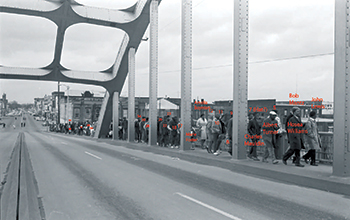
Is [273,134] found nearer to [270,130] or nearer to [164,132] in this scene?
[270,130]

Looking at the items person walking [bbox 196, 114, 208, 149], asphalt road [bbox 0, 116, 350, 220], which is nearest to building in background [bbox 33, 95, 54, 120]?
person walking [bbox 196, 114, 208, 149]

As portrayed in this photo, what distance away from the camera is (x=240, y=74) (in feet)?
38.4

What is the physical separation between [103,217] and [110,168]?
584cm

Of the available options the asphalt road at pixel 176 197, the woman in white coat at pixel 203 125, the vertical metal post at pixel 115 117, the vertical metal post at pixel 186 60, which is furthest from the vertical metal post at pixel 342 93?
the vertical metal post at pixel 115 117

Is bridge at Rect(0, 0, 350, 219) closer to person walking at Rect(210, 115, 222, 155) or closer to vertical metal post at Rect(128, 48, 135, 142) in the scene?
person walking at Rect(210, 115, 222, 155)

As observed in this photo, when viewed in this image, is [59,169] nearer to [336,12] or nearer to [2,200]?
[2,200]

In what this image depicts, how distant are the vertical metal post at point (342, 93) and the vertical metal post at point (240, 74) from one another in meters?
3.69

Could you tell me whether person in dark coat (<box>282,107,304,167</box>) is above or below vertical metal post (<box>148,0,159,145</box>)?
below

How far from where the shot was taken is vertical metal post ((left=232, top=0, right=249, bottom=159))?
11.7 metres

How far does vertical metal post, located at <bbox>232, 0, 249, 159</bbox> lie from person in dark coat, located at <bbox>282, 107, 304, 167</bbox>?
1571 millimetres

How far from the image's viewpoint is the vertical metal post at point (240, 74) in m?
11.7

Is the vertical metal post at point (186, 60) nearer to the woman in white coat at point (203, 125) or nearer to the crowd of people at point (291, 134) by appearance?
the woman in white coat at point (203, 125)

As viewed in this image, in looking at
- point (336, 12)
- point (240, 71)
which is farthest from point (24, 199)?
point (336, 12)

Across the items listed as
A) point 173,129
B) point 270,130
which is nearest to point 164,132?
point 173,129
